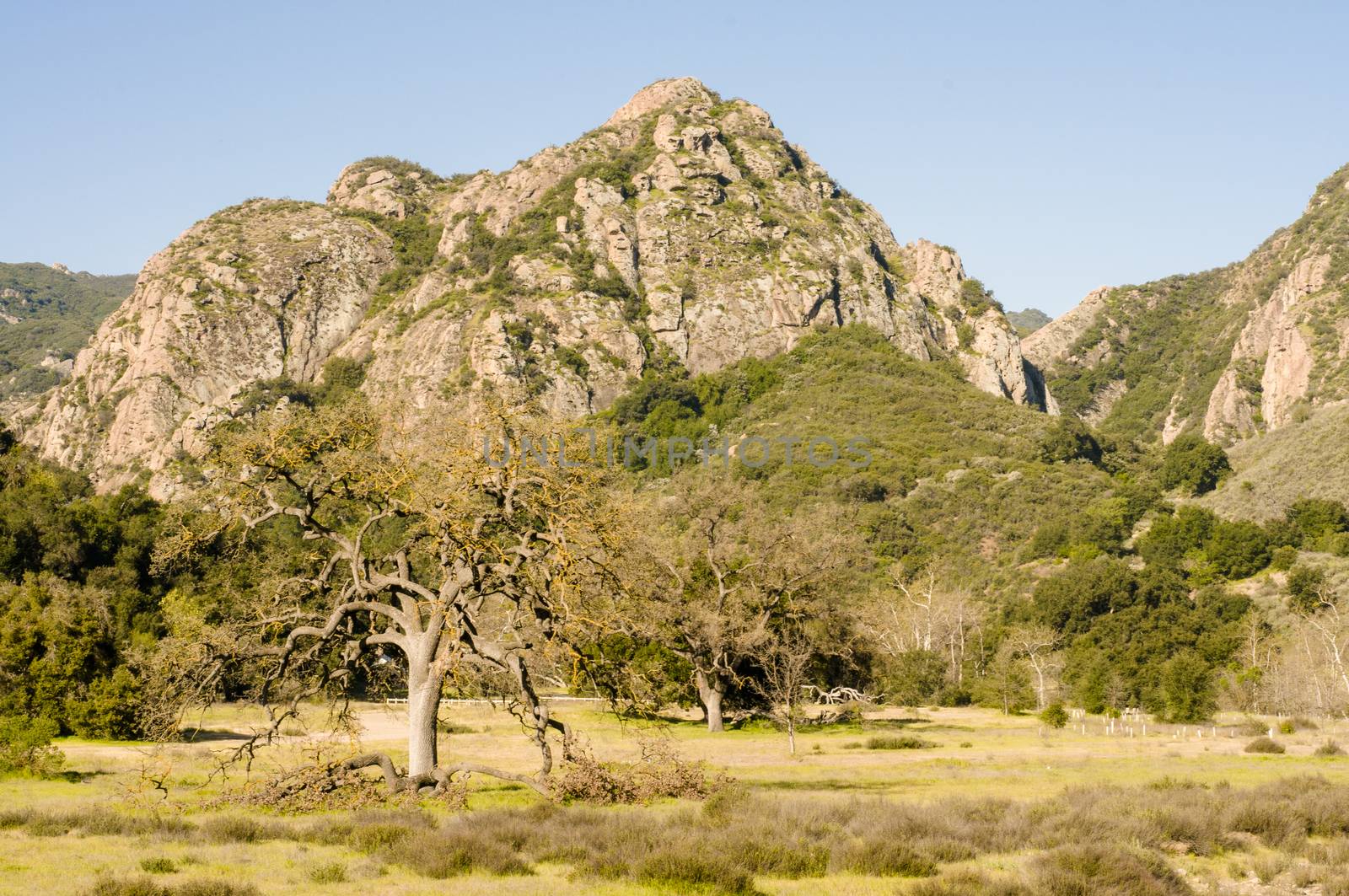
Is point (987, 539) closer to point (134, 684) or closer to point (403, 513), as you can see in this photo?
point (134, 684)

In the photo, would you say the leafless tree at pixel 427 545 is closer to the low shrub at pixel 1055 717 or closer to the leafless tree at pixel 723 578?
the leafless tree at pixel 723 578

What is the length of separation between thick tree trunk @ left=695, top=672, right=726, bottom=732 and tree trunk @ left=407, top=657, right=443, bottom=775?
25.5 metres

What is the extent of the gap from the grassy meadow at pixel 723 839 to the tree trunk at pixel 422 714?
81cm

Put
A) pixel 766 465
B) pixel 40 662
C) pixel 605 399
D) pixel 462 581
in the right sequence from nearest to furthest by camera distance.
A: 1. pixel 462 581
2. pixel 40 662
3. pixel 766 465
4. pixel 605 399

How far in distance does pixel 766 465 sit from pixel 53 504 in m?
77.6

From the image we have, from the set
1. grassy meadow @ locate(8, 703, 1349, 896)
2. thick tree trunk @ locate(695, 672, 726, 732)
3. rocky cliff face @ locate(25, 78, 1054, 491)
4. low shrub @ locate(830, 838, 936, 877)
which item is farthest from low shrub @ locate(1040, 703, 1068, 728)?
rocky cliff face @ locate(25, 78, 1054, 491)

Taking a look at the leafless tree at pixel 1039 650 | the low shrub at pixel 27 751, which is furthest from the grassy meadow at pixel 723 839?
the leafless tree at pixel 1039 650

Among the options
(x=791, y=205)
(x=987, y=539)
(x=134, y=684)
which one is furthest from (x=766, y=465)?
(x=134, y=684)

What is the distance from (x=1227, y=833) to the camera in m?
17.8

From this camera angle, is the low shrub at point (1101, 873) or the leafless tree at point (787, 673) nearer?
the low shrub at point (1101, 873)

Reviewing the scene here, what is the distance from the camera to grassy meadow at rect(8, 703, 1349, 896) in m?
13.7

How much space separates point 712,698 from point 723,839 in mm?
30224

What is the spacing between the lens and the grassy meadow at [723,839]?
13703 mm

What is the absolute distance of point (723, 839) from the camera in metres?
15.5
